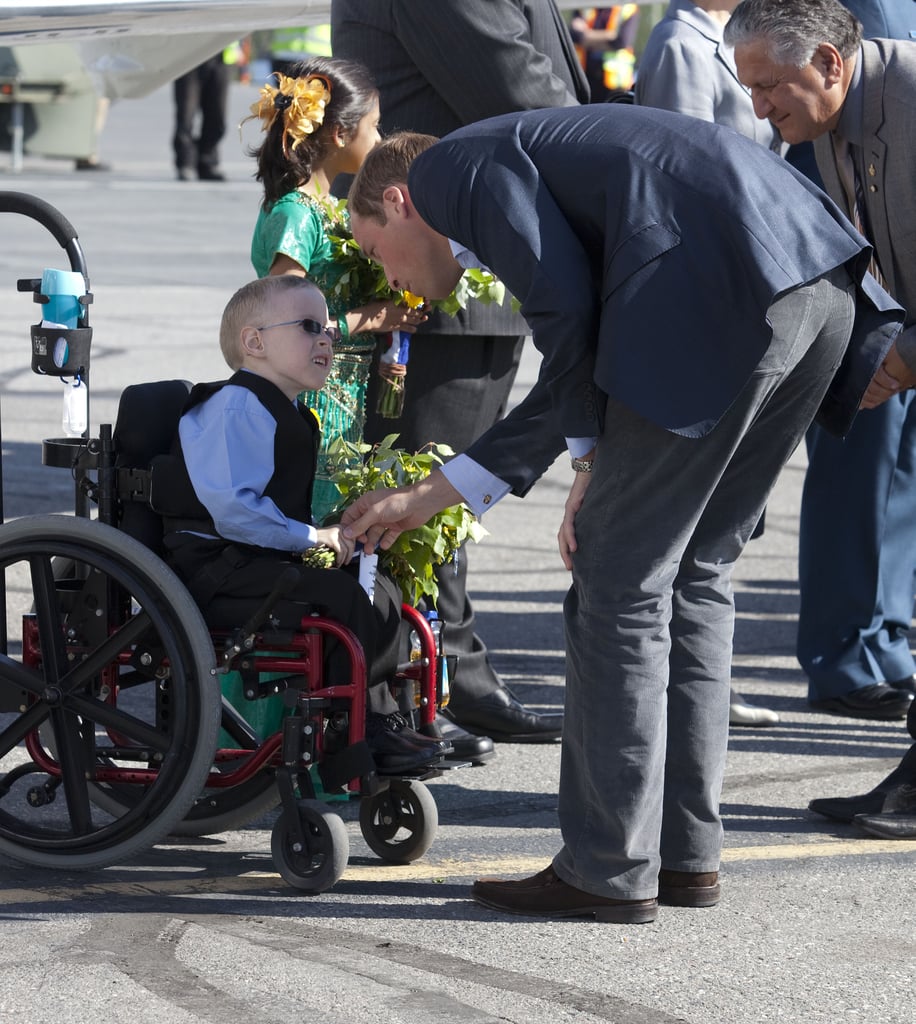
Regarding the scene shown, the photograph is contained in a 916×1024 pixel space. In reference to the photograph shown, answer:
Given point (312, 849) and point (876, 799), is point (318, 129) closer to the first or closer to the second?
point (312, 849)

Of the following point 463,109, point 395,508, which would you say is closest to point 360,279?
point 463,109

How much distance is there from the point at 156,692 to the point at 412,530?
25.2 inches

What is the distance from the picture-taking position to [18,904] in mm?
3561

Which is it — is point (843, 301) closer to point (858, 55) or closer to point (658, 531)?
point (658, 531)

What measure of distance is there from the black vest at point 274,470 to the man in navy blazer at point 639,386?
0.14 m

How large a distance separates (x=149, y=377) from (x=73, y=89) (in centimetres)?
1077

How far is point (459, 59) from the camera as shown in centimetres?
453

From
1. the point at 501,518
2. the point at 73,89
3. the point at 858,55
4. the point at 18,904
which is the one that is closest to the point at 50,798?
the point at 18,904

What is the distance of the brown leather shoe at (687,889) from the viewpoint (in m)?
3.65

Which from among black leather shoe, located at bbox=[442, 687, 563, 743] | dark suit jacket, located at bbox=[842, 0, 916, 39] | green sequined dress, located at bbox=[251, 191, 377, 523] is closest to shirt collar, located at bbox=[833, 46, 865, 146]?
dark suit jacket, located at bbox=[842, 0, 916, 39]

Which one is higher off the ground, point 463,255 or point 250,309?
point 463,255

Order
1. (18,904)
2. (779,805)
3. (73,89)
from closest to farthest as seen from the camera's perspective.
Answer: (18,904)
(779,805)
(73,89)

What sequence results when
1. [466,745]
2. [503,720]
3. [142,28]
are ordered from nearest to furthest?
1. [466,745]
2. [503,720]
3. [142,28]

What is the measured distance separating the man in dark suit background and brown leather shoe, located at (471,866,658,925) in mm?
1092
